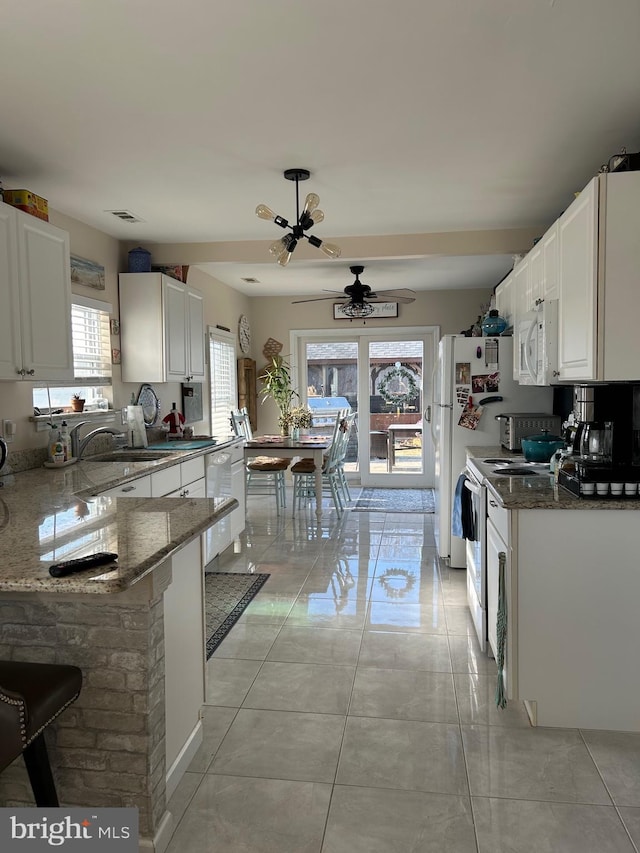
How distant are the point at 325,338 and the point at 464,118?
5266mm

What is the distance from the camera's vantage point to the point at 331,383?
788cm

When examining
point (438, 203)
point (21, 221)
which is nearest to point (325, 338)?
point (438, 203)

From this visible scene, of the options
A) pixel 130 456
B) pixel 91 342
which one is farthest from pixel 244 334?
pixel 130 456

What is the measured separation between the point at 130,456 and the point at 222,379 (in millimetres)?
2761

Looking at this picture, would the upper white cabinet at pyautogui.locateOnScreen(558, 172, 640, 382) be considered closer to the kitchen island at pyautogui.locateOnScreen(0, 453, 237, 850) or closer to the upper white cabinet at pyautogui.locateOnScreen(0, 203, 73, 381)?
the kitchen island at pyautogui.locateOnScreen(0, 453, 237, 850)

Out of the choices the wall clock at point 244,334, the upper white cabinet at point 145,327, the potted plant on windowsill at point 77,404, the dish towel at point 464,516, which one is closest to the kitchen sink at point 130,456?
the potted plant on windowsill at point 77,404

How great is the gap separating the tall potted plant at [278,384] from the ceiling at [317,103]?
3712 mm

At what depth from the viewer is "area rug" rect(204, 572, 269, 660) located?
334 centimetres

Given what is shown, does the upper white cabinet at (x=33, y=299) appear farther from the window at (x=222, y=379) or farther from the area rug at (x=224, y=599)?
the window at (x=222, y=379)

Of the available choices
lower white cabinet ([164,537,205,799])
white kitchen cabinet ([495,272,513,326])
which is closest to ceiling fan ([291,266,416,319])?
white kitchen cabinet ([495,272,513,326])

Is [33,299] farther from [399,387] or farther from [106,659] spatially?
[399,387]

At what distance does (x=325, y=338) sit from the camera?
7.83 m

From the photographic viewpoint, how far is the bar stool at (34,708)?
1351 millimetres

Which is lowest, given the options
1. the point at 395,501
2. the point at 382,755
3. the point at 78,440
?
the point at 382,755
